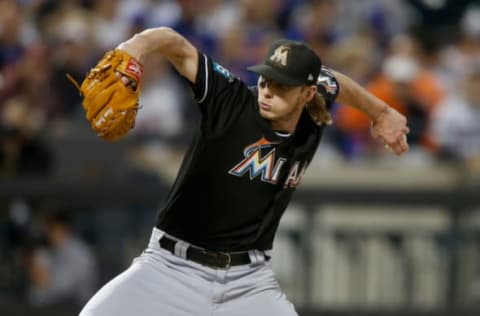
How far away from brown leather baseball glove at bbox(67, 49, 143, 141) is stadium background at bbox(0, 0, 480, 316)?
441 centimetres

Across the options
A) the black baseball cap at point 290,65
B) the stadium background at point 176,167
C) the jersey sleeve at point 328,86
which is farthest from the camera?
the stadium background at point 176,167

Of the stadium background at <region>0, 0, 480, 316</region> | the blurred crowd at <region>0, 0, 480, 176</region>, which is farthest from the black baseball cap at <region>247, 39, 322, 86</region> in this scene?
the blurred crowd at <region>0, 0, 480, 176</region>

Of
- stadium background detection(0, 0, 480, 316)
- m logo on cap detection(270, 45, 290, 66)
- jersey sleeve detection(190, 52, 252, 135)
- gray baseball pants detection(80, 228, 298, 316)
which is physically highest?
m logo on cap detection(270, 45, 290, 66)

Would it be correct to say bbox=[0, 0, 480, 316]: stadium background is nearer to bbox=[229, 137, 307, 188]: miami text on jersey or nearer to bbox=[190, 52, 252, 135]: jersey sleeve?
bbox=[229, 137, 307, 188]: miami text on jersey

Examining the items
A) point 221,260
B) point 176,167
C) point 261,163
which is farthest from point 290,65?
point 176,167

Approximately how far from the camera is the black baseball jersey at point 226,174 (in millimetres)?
4891

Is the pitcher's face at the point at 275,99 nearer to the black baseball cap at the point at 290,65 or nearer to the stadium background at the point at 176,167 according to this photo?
the black baseball cap at the point at 290,65

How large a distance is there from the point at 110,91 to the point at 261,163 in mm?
951

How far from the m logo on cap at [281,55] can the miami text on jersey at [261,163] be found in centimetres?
36

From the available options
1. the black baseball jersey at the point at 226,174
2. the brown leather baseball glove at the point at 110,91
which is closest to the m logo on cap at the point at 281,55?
the black baseball jersey at the point at 226,174

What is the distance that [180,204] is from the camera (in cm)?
495

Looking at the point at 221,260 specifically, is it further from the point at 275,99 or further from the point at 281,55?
the point at 281,55

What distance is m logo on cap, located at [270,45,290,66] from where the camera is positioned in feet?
16.1

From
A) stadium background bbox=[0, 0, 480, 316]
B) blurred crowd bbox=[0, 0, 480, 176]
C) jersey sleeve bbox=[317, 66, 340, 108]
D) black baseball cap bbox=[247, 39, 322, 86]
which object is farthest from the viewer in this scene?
blurred crowd bbox=[0, 0, 480, 176]
